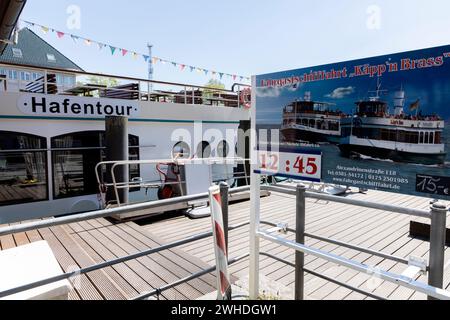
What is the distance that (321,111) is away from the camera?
2098 millimetres

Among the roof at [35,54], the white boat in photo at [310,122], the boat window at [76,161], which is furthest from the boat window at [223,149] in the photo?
the roof at [35,54]

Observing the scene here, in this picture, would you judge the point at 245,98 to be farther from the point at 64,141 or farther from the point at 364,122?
the point at 364,122

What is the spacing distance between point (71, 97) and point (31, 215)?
2875 mm

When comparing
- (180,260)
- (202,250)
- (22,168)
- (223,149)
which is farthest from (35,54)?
(180,260)

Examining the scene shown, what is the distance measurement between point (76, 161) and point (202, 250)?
476cm

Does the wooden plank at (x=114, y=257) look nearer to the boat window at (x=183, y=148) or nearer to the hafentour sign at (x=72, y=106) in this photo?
the hafentour sign at (x=72, y=106)

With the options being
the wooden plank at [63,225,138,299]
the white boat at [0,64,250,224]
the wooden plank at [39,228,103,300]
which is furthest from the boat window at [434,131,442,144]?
the white boat at [0,64,250,224]

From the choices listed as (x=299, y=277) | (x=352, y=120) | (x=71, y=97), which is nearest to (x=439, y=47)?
(x=352, y=120)

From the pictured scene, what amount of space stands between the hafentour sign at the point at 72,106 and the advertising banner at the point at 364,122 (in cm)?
638

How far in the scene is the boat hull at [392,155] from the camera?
5.45 feet

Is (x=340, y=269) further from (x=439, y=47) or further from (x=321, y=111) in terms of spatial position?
(x=439, y=47)

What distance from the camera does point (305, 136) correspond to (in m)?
2.21

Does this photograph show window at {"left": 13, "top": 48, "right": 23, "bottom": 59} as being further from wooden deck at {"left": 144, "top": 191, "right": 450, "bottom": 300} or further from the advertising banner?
the advertising banner

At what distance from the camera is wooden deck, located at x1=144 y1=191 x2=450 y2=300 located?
3410 millimetres
